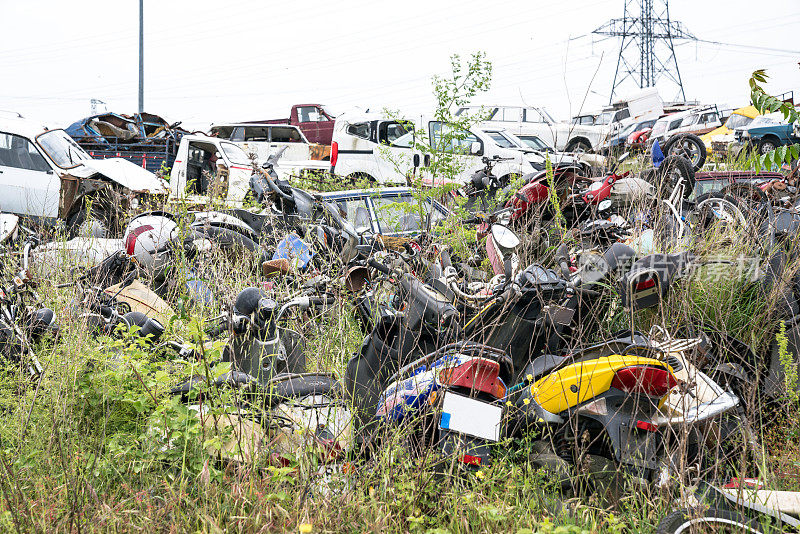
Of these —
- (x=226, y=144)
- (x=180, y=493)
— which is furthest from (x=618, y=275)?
(x=226, y=144)

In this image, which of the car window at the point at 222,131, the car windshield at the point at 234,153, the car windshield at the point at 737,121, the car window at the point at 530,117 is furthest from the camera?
the car window at the point at 530,117

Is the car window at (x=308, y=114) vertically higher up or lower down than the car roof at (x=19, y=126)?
higher up

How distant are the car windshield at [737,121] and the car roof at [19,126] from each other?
59.5 ft

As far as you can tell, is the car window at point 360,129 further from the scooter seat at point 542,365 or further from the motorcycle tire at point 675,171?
the scooter seat at point 542,365

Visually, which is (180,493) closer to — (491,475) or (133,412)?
(133,412)

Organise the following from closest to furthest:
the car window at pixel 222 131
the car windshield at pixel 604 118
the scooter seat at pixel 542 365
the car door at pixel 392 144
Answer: the scooter seat at pixel 542 365 < the car door at pixel 392 144 < the car window at pixel 222 131 < the car windshield at pixel 604 118

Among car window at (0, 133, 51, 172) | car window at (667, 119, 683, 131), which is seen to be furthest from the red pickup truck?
car window at (0, 133, 51, 172)

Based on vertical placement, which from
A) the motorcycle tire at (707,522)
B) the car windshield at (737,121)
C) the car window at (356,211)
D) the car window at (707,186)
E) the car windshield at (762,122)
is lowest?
the motorcycle tire at (707,522)

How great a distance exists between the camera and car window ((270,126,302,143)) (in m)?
17.0

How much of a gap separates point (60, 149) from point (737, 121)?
18519 mm

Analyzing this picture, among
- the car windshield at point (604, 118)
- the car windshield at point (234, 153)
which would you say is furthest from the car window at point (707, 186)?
the car windshield at point (604, 118)

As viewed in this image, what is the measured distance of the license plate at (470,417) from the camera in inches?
106

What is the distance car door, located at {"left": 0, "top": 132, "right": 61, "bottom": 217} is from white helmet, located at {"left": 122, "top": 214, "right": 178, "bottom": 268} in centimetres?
497

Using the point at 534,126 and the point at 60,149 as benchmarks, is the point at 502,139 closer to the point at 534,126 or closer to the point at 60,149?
the point at 534,126
